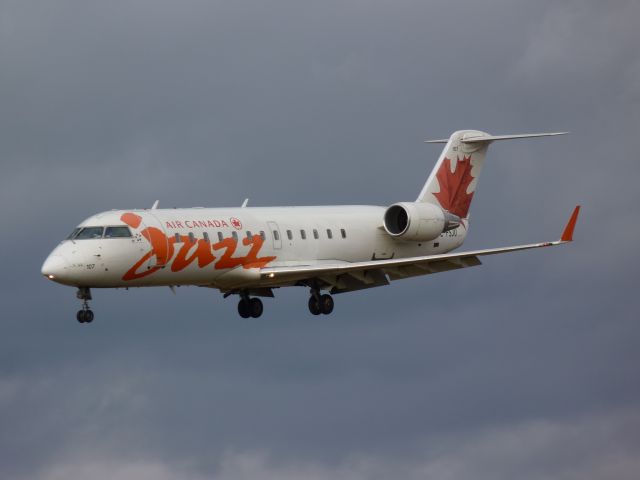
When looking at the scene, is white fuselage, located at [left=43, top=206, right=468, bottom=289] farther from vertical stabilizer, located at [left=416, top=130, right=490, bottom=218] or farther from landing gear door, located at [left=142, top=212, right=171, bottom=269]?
vertical stabilizer, located at [left=416, top=130, right=490, bottom=218]

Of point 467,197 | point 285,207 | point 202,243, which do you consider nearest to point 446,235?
point 467,197

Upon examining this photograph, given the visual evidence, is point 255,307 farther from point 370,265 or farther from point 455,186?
point 455,186

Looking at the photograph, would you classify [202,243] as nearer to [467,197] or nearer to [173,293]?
[173,293]

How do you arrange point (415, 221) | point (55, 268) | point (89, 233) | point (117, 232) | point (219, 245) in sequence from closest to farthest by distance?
point (55, 268)
point (89, 233)
point (117, 232)
point (219, 245)
point (415, 221)

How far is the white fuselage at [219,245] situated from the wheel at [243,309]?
3.13 m

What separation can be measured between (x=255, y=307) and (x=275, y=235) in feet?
12.3

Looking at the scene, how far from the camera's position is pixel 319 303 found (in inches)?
2366

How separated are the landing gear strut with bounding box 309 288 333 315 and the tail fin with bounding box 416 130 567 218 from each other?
6.86 m

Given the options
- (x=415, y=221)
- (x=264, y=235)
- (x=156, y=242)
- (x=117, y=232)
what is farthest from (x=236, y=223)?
(x=415, y=221)

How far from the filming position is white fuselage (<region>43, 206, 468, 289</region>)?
5338cm

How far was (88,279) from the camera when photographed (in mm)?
52969

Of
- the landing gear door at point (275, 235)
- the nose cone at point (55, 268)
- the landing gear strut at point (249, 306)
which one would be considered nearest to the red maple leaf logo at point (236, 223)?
the landing gear door at point (275, 235)

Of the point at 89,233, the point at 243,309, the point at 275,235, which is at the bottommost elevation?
the point at 243,309

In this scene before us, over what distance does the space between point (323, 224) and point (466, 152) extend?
7751 millimetres
